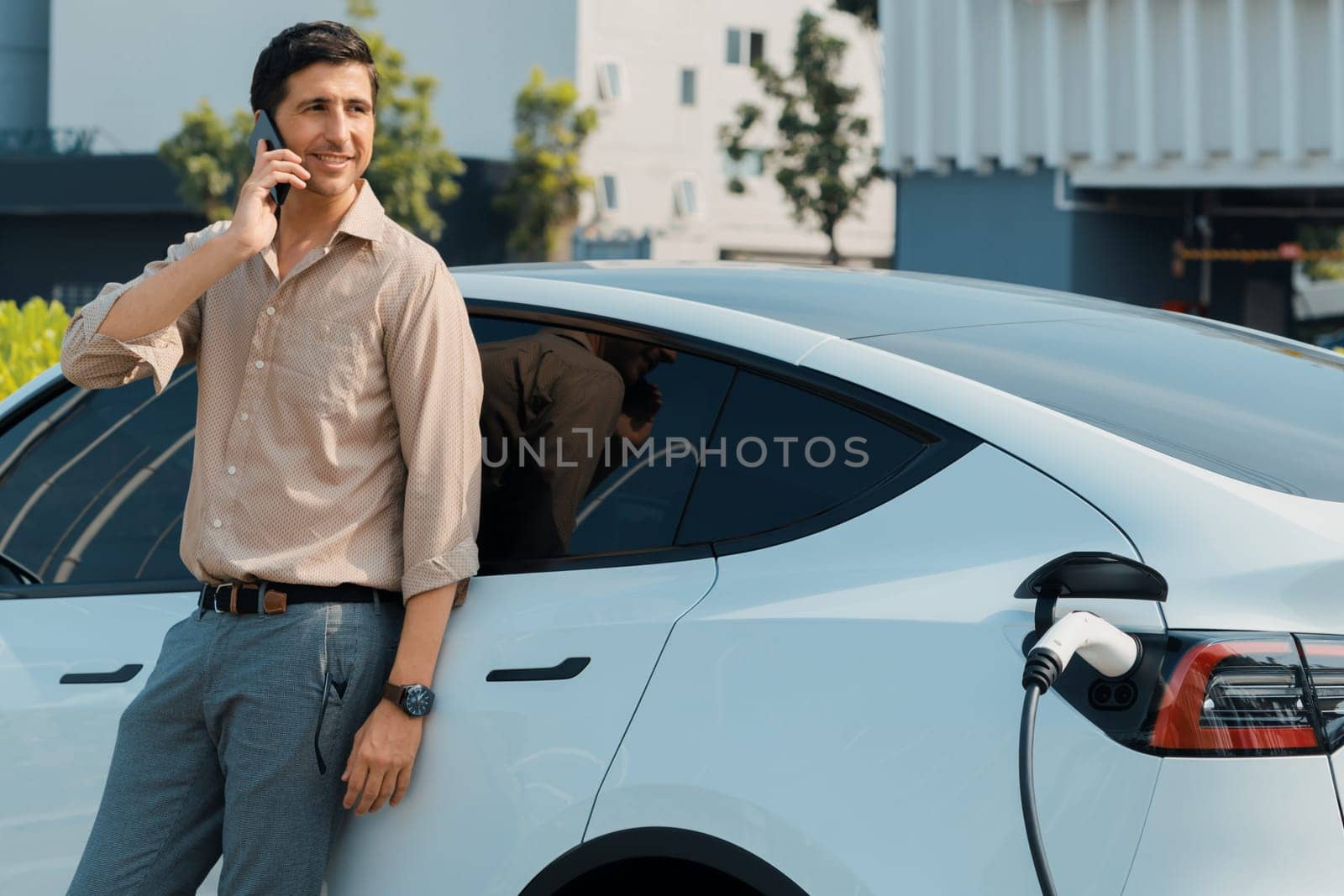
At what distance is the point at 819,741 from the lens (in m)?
1.92

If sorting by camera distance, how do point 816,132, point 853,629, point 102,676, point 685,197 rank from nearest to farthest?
point 853,629 < point 102,676 < point 816,132 < point 685,197

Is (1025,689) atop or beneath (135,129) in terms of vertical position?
beneath

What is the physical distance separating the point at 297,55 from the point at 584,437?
0.68 metres

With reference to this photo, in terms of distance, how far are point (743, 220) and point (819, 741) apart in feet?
136

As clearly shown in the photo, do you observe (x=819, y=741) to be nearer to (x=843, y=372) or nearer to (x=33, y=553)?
(x=843, y=372)

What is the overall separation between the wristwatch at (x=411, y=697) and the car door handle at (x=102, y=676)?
55 cm

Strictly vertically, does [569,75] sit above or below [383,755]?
above

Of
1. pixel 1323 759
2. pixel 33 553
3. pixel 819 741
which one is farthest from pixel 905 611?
pixel 33 553

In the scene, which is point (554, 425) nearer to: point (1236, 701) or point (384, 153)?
point (1236, 701)

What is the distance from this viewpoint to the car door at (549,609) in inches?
83.7

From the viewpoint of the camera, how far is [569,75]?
4022 cm

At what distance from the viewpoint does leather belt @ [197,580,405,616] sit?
226 cm

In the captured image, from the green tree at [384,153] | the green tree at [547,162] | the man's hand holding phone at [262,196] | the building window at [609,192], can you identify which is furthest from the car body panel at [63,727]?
the building window at [609,192]

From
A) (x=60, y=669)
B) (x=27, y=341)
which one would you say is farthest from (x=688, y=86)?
(x=60, y=669)
